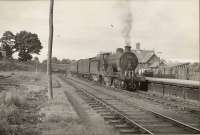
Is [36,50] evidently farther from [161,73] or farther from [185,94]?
[161,73]

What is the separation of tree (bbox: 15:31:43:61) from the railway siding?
949 cm

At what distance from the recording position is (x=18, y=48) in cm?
2244

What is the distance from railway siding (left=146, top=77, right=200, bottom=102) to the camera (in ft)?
65.8

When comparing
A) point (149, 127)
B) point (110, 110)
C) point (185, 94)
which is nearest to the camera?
point (149, 127)

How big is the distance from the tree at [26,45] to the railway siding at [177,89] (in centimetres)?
949

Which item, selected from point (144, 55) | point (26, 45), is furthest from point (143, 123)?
point (144, 55)

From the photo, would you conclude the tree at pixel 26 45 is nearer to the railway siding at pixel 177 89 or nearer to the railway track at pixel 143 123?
the railway track at pixel 143 123

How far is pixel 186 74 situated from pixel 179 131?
66.8ft

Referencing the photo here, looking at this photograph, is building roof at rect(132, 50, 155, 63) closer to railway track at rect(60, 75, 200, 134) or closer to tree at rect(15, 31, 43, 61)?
tree at rect(15, 31, 43, 61)

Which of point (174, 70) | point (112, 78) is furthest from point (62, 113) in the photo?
point (174, 70)

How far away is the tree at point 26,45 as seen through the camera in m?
22.3

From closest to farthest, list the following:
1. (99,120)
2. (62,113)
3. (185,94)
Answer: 1. (99,120)
2. (62,113)
3. (185,94)

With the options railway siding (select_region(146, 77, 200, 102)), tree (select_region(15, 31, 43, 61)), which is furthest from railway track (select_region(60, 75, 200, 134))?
tree (select_region(15, 31, 43, 61))

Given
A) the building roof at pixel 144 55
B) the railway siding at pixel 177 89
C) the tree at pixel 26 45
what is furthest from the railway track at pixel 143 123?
the building roof at pixel 144 55
